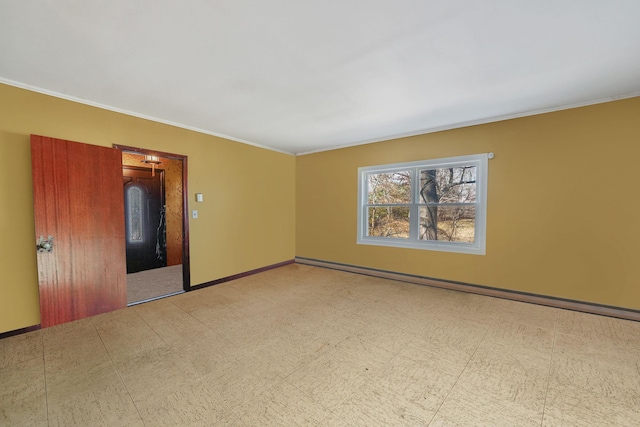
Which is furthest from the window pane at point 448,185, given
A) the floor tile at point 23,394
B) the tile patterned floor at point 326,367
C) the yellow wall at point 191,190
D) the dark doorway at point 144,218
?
the dark doorway at point 144,218

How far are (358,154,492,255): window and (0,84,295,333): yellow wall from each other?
177cm

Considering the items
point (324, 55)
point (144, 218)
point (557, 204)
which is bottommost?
point (144, 218)

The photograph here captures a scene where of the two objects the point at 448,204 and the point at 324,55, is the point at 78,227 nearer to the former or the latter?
the point at 324,55

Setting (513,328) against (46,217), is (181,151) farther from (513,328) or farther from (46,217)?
(513,328)

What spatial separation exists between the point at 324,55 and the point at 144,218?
16.1 feet

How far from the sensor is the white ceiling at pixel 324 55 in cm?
153

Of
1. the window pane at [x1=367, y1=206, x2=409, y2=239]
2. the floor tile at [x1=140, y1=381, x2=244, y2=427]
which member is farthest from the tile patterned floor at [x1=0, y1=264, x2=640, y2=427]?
the window pane at [x1=367, y1=206, x2=409, y2=239]

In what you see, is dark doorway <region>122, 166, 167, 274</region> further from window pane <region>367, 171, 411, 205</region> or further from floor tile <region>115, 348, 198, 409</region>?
window pane <region>367, 171, 411, 205</region>

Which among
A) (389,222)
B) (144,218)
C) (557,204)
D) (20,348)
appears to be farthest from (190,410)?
(144,218)

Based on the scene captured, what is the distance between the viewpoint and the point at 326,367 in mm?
1939

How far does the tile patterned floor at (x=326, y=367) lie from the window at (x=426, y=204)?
113 centimetres

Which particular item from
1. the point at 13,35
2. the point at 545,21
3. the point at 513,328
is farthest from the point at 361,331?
the point at 13,35

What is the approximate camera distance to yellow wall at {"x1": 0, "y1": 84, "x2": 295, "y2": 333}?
240 centimetres

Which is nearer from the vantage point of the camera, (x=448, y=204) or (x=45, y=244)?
(x=45, y=244)
